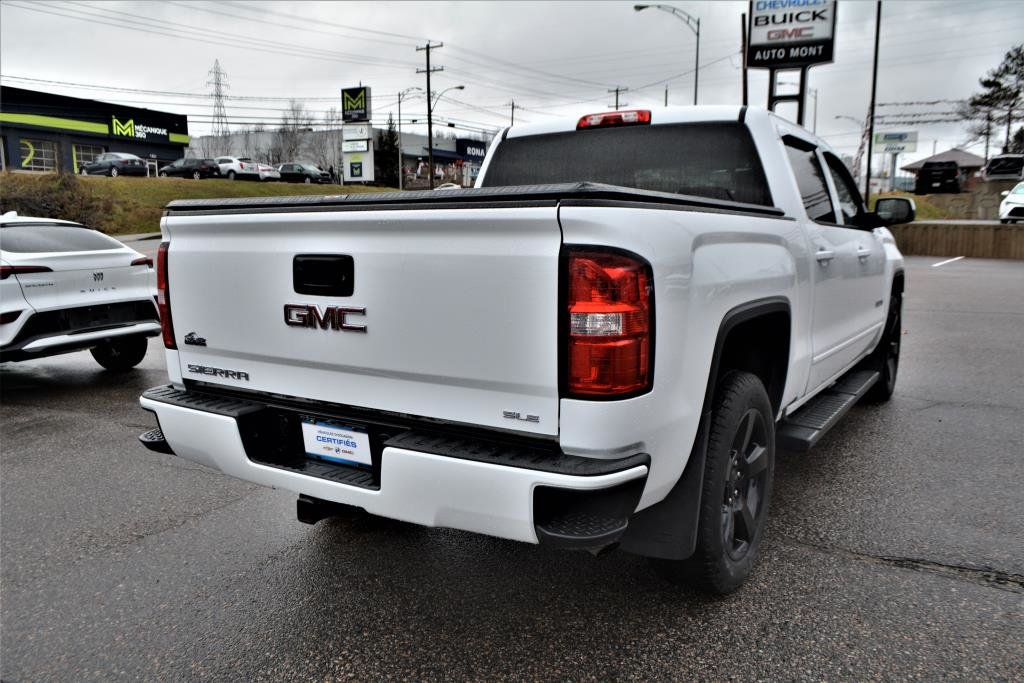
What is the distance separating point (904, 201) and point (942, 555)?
267 centimetres

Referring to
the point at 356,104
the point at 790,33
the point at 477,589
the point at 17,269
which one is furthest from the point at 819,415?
the point at 356,104

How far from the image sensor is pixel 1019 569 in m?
3.24

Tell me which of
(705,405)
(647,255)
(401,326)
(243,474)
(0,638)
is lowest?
(0,638)

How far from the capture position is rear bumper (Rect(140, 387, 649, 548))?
2213mm

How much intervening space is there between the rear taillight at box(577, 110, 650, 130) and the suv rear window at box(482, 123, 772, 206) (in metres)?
0.03

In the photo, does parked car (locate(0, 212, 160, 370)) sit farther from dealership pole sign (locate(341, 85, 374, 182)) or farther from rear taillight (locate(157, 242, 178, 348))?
dealership pole sign (locate(341, 85, 374, 182))

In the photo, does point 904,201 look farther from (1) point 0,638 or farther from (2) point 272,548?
(1) point 0,638

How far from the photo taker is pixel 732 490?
2.98 m

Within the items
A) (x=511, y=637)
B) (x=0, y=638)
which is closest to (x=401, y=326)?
(x=511, y=637)

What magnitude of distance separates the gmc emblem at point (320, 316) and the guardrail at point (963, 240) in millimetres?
25305

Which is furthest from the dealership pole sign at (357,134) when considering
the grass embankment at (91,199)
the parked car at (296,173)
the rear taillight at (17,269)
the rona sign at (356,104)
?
the rear taillight at (17,269)

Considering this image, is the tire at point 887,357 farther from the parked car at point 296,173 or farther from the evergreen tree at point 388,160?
the evergreen tree at point 388,160

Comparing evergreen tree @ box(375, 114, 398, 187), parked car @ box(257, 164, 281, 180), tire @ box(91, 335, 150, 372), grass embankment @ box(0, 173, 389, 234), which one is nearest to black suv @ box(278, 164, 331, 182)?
parked car @ box(257, 164, 281, 180)

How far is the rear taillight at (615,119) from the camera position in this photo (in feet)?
13.5
